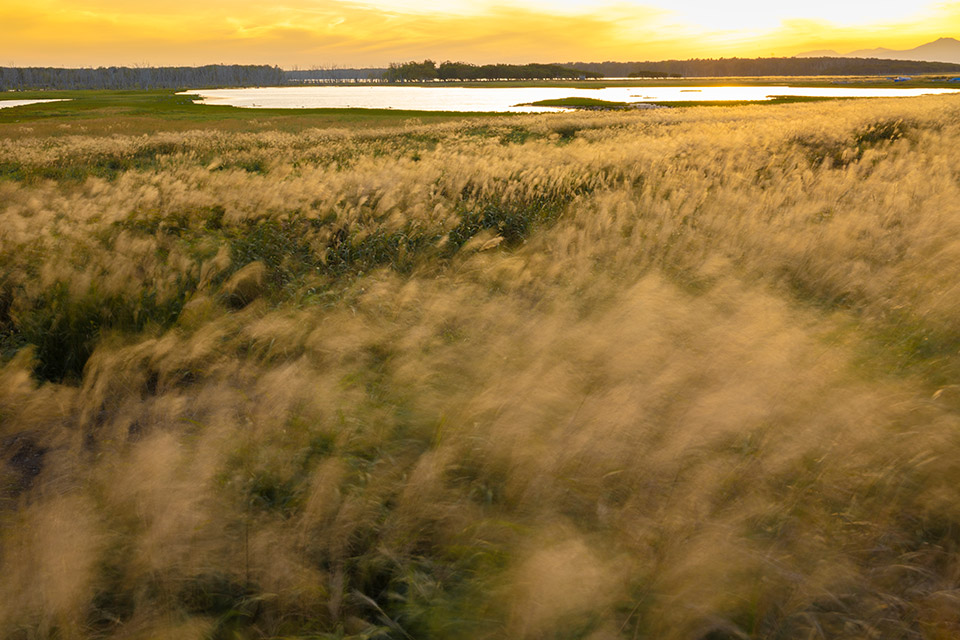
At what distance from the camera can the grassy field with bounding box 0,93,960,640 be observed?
6.26 feet

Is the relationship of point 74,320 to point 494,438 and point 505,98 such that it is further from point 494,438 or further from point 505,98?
point 505,98

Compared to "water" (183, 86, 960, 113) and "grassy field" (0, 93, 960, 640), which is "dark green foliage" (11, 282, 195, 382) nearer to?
"grassy field" (0, 93, 960, 640)

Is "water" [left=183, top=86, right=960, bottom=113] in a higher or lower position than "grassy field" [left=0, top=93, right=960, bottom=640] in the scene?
higher

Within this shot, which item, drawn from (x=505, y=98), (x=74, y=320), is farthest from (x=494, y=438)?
(x=505, y=98)

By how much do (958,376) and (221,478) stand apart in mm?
3987

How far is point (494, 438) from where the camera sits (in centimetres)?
264

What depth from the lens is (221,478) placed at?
7.98 feet

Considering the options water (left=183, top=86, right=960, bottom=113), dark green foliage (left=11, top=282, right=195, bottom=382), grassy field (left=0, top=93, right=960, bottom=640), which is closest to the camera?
grassy field (left=0, top=93, right=960, bottom=640)

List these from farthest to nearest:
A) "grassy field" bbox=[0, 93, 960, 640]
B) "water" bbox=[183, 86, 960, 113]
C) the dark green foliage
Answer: "water" bbox=[183, 86, 960, 113] < the dark green foliage < "grassy field" bbox=[0, 93, 960, 640]

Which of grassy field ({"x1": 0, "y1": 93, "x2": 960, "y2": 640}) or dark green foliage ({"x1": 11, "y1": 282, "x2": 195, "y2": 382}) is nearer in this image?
grassy field ({"x1": 0, "y1": 93, "x2": 960, "y2": 640})

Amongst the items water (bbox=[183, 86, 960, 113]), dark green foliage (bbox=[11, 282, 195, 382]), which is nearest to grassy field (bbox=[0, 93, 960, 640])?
dark green foliage (bbox=[11, 282, 195, 382])

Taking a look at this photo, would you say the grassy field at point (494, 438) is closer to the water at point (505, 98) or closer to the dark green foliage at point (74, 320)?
the dark green foliage at point (74, 320)

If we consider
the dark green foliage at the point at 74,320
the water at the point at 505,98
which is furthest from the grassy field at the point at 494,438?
the water at the point at 505,98

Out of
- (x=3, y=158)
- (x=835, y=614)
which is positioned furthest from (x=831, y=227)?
(x=3, y=158)
